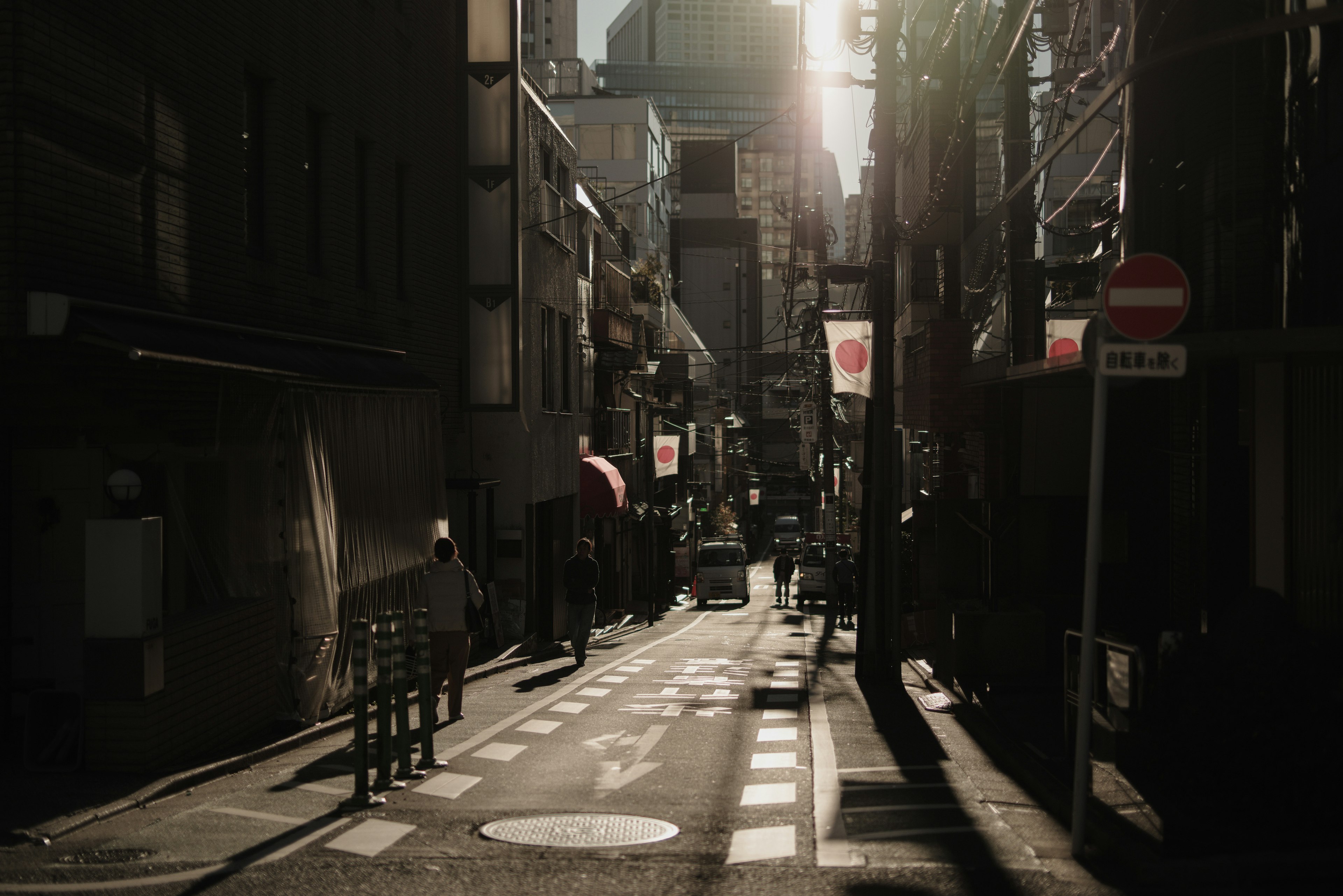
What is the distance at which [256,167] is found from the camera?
561 inches

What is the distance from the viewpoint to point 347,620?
13945mm

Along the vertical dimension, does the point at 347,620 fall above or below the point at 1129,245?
below

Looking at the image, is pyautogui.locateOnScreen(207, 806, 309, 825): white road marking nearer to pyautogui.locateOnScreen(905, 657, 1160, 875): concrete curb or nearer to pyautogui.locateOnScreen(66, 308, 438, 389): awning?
pyautogui.locateOnScreen(66, 308, 438, 389): awning

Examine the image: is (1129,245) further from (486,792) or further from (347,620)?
(347,620)

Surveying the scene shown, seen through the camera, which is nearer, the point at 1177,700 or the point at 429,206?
the point at 1177,700

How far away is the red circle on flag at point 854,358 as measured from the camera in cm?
1905

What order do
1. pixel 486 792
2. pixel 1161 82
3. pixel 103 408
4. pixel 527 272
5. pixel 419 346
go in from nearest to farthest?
pixel 486 792, pixel 103 408, pixel 1161 82, pixel 419 346, pixel 527 272

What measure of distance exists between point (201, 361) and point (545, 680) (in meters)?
8.32

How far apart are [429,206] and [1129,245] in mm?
11815

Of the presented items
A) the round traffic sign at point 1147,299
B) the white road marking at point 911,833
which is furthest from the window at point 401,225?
the round traffic sign at point 1147,299

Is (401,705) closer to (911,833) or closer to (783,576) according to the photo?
(911,833)

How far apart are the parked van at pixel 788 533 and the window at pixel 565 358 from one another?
5479 cm

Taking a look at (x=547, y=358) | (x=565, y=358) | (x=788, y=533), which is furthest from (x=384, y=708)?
(x=788, y=533)

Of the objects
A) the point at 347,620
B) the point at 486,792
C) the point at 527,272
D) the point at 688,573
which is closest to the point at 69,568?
the point at 347,620
